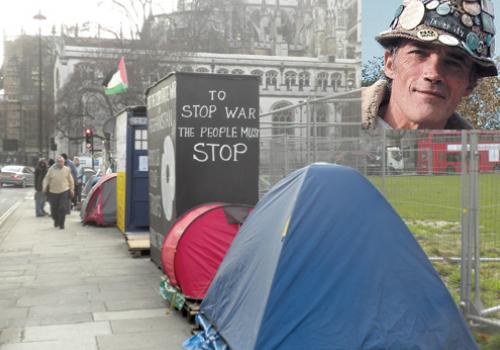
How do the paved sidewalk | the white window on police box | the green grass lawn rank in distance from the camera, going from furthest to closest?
the white window on police box, the paved sidewalk, the green grass lawn

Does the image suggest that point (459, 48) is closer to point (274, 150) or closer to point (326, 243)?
point (326, 243)

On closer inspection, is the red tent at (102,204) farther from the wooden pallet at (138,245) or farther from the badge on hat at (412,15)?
the badge on hat at (412,15)

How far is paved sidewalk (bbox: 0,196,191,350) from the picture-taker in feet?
23.4

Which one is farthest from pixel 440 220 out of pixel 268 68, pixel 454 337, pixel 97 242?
pixel 268 68

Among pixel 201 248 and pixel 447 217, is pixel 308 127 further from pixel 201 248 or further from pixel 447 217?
pixel 447 217

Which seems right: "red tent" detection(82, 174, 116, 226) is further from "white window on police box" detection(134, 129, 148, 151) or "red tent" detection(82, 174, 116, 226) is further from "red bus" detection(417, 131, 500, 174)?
"red bus" detection(417, 131, 500, 174)

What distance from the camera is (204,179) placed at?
9.65 metres

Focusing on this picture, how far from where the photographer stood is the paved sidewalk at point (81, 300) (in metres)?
7.14

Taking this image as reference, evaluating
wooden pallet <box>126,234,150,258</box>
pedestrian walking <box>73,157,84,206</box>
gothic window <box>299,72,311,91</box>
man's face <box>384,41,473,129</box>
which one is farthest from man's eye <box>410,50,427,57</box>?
gothic window <box>299,72,311,91</box>

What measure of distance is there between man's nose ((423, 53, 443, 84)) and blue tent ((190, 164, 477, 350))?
2799mm

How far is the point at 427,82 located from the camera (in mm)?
2635

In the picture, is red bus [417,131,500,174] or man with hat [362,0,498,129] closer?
man with hat [362,0,498,129]

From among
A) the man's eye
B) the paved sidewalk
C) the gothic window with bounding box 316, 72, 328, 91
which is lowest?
the paved sidewalk

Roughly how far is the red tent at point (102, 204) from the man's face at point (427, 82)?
16.0 m
